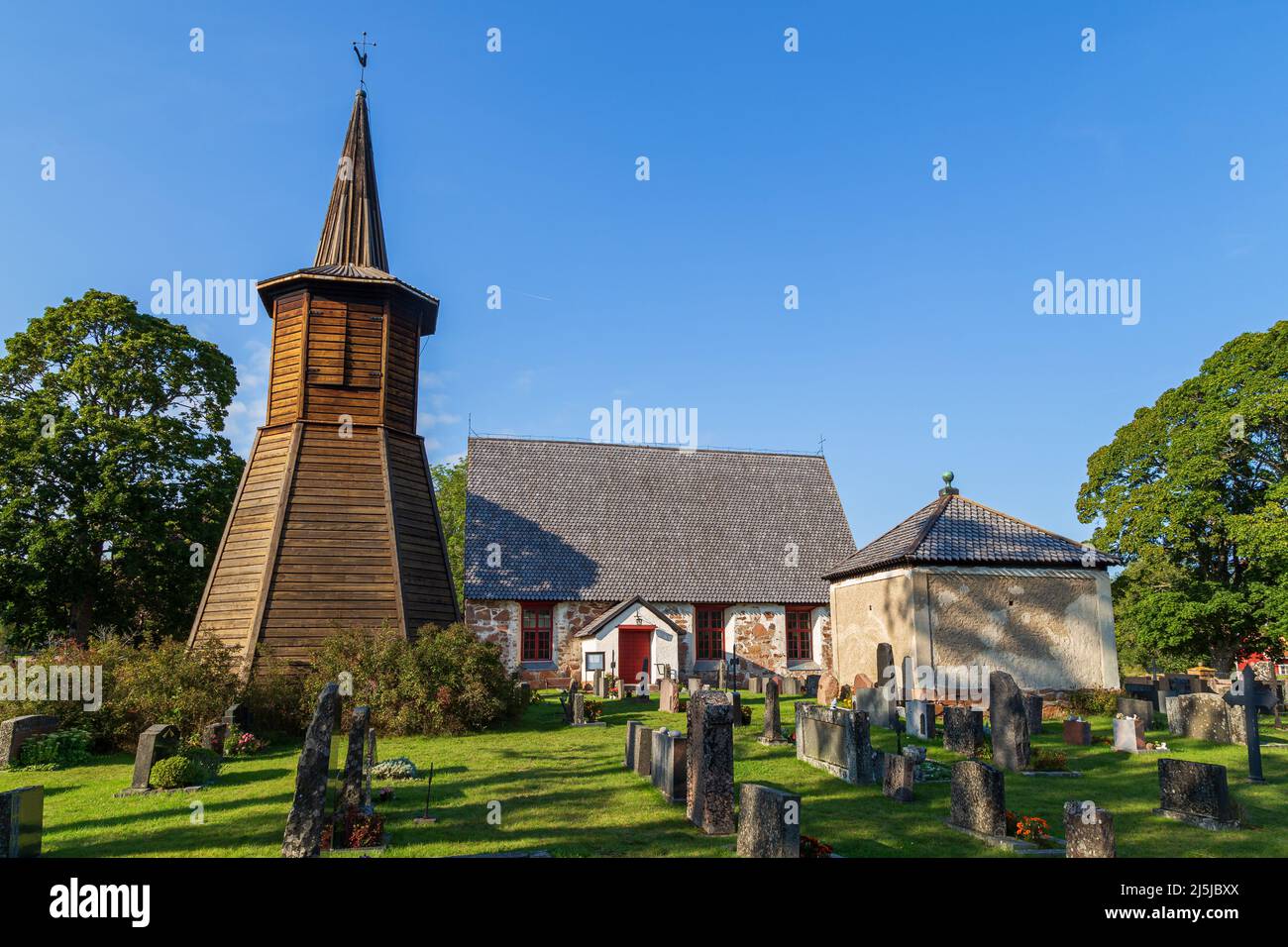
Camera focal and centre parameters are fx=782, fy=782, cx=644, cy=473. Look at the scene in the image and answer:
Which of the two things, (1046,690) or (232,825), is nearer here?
(232,825)

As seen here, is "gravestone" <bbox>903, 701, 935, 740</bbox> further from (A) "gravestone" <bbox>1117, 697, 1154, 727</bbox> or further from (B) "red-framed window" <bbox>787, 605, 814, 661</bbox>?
(B) "red-framed window" <bbox>787, 605, 814, 661</bbox>

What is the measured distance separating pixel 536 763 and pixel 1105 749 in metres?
10.9

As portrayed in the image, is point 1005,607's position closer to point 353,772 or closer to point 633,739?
point 633,739

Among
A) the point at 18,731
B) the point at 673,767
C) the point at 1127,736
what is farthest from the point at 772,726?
the point at 18,731

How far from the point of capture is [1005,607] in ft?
64.7

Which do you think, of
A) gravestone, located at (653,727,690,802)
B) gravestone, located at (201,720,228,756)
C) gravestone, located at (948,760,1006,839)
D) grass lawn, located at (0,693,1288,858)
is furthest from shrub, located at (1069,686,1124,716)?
gravestone, located at (201,720,228,756)

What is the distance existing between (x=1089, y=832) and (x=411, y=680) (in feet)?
42.5

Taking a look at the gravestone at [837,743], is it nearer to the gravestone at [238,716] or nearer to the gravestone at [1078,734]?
the gravestone at [1078,734]

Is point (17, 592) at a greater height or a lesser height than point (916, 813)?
greater

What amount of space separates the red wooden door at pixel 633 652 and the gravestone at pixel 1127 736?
16015 millimetres
